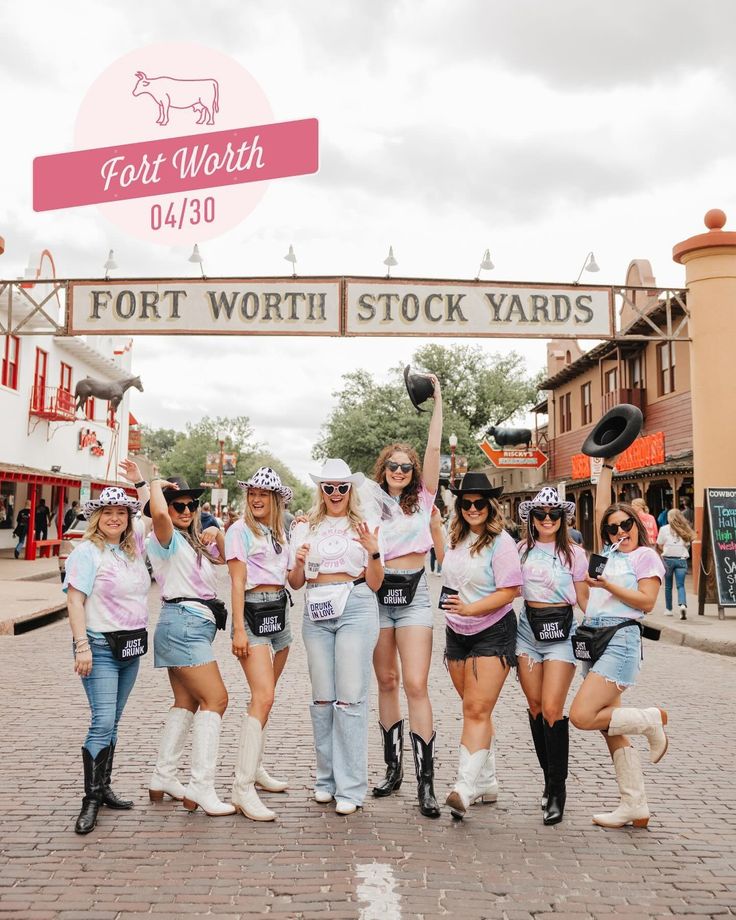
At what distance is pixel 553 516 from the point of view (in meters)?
4.78

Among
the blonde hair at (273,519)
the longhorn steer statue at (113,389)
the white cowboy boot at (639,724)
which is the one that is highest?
the longhorn steer statue at (113,389)

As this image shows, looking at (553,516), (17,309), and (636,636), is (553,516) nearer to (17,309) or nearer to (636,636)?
(636,636)

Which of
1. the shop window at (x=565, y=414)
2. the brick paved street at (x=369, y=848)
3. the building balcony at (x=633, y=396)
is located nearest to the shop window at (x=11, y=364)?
the building balcony at (x=633, y=396)

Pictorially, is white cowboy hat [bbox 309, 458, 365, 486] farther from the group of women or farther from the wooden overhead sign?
the wooden overhead sign

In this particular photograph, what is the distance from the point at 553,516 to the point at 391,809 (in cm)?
185

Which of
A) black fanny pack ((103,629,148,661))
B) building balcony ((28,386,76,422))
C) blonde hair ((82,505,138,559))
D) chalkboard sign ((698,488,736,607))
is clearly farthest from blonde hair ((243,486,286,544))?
building balcony ((28,386,76,422))

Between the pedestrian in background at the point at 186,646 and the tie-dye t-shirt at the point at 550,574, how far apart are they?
5.69 ft

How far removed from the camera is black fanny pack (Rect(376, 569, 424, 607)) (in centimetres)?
487

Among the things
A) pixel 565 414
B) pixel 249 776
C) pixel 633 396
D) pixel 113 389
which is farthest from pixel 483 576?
pixel 565 414

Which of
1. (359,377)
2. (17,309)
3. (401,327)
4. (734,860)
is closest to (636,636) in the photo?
(734,860)

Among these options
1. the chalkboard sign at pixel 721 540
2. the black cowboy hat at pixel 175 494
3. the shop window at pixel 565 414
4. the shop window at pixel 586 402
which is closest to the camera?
the black cowboy hat at pixel 175 494

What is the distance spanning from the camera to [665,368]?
25359 millimetres

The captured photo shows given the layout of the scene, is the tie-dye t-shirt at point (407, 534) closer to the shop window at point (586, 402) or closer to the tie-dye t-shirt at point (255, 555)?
the tie-dye t-shirt at point (255, 555)

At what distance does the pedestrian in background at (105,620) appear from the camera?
4.45 metres
